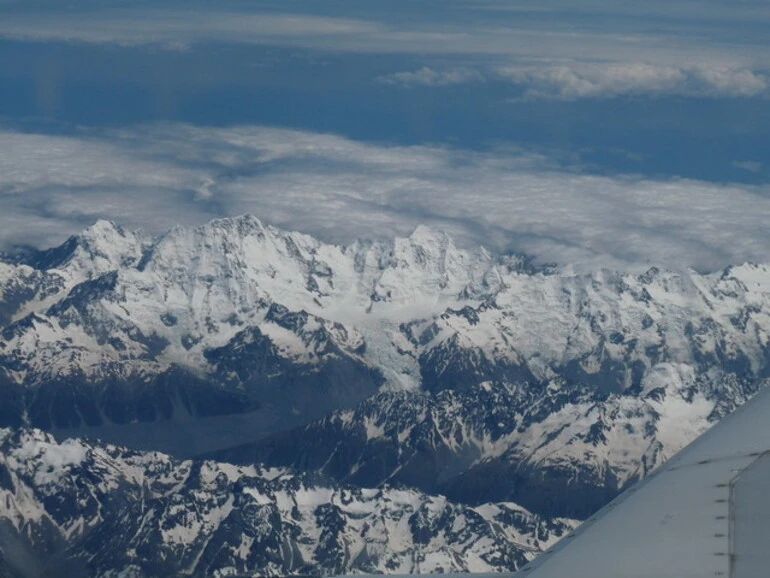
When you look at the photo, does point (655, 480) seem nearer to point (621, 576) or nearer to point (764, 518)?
point (764, 518)

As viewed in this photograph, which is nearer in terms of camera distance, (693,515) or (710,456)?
(693,515)

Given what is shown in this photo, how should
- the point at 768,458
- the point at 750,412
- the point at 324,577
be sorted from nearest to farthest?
the point at 324,577
the point at 768,458
the point at 750,412

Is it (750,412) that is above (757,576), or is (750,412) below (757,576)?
below

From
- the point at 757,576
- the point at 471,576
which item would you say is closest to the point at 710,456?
the point at 471,576

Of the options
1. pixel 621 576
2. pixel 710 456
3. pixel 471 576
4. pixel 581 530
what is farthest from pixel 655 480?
pixel 621 576

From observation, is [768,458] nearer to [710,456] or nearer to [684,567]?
[710,456]

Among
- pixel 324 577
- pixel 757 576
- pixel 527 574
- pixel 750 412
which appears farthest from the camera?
pixel 750 412
